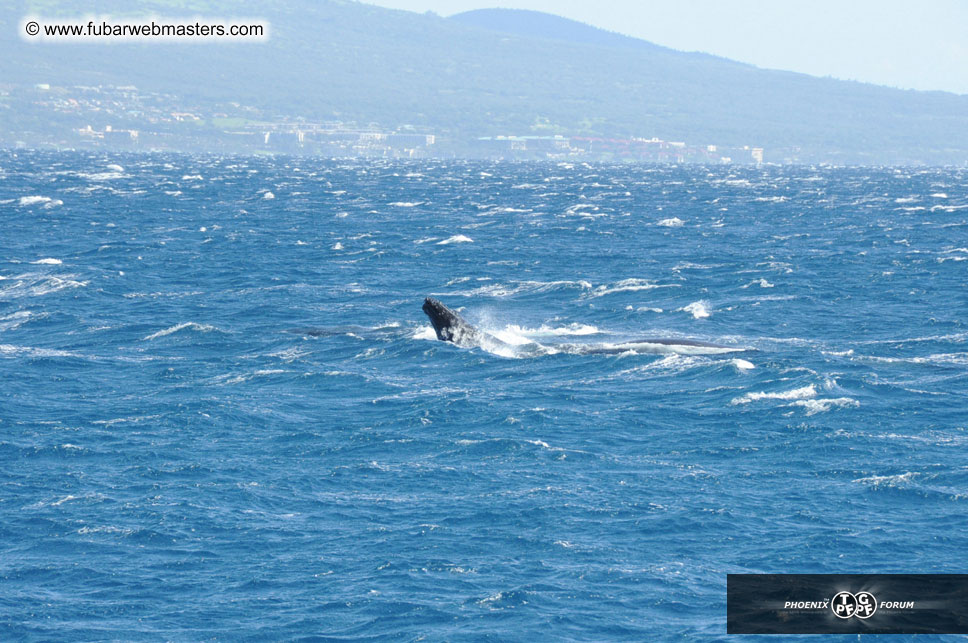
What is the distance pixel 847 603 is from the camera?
88.8 ft

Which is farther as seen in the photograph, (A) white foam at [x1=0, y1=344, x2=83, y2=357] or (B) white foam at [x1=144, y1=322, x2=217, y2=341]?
(B) white foam at [x1=144, y1=322, x2=217, y2=341]

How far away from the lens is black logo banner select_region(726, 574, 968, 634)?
26172mm

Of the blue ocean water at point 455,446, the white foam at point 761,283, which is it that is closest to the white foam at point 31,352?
the blue ocean water at point 455,446

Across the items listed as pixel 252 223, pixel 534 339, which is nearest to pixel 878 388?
pixel 534 339

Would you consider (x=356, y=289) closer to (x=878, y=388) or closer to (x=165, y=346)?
(x=165, y=346)

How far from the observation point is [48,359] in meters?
52.0

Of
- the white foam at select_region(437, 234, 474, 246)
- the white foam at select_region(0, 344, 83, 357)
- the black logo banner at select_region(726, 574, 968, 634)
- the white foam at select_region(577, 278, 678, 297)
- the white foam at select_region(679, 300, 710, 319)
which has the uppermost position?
the white foam at select_region(437, 234, 474, 246)

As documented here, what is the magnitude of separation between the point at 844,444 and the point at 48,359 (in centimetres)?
3150

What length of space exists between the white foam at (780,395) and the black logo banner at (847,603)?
645 inches

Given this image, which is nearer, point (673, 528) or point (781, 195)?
point (673, 528)

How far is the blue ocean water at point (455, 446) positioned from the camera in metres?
27.9

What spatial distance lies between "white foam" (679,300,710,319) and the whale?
829cm

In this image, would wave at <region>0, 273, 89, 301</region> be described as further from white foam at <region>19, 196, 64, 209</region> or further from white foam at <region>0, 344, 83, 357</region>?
white foam at <region>19, 196, 64, 209</region>

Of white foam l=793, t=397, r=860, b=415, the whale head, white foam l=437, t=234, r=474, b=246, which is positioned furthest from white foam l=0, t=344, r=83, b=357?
white foam l=437, t=234, r=474, b=246
